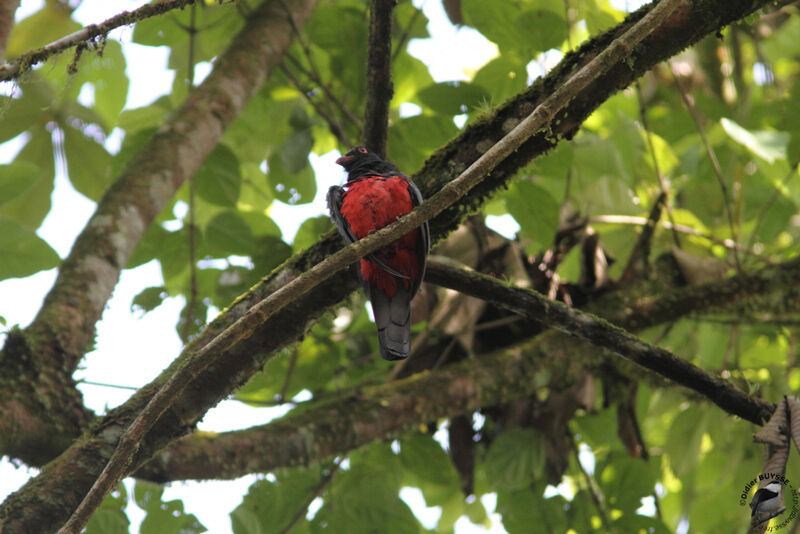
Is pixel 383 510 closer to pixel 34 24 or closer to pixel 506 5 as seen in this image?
pixel 506 5

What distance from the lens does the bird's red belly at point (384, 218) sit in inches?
108

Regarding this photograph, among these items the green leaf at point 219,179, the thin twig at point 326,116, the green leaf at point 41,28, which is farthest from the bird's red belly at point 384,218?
the green leaf at point 41,28

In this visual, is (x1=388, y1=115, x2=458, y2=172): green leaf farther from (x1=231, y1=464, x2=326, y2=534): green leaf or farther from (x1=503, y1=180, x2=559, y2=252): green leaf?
(x1=231, y1=464, x2=326, y2=534): green leaf

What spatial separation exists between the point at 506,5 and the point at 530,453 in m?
2.31

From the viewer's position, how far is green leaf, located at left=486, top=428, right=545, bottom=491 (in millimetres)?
3721

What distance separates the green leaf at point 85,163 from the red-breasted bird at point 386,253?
1.85m

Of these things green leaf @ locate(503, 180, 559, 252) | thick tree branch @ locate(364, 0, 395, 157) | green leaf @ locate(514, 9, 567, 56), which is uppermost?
green leaf @ locate(514, 9, 567, 56)

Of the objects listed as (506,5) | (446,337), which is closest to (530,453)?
(446,337)

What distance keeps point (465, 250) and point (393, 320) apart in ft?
3.45

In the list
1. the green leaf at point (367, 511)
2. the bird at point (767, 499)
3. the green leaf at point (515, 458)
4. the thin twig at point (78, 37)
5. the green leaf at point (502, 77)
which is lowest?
the bird at point (767, 499)

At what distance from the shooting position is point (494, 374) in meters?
3.58

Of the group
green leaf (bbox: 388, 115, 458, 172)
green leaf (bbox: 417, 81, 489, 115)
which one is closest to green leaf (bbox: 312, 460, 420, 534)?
green leaf (bbox: 388, 115, 458, 172)

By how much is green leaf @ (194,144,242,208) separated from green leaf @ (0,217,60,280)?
97 cm

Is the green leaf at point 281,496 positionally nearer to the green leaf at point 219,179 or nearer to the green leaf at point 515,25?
the green leaf at point 219,179
